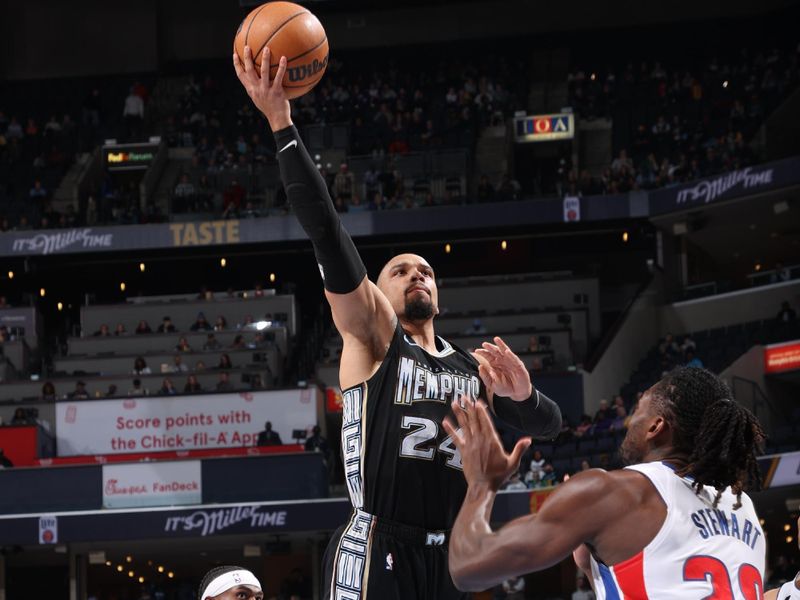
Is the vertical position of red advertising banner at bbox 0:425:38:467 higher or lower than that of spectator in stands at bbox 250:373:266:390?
lower

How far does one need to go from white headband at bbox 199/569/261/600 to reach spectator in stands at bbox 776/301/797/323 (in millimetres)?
22062

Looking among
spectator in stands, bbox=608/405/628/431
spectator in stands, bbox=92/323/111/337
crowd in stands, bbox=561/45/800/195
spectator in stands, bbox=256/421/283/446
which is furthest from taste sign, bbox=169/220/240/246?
spectator in stands, bbox=608/405/628/431

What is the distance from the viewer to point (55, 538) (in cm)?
2288

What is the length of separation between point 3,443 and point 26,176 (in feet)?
42.6

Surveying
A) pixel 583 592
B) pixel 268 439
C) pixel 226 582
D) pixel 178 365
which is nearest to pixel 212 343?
pixel 178 365

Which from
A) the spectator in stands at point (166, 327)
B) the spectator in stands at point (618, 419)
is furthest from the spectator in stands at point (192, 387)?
the spectator in stands at point (618, 419)

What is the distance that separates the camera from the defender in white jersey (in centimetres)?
332

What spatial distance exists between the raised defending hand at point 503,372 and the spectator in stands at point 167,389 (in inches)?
831

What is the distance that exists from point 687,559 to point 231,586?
12.8 ft

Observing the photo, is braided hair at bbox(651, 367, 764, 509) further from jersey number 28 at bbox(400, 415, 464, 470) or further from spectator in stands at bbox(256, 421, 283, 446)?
spectator in stands at bbox(256, 421, 283, 446)

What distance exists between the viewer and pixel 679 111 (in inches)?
1339

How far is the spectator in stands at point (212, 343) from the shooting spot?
28663 millimetres

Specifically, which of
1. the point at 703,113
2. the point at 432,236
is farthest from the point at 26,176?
the point at 703,113

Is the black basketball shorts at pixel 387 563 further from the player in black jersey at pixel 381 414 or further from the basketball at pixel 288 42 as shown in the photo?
the basketball at pixel 288 42
